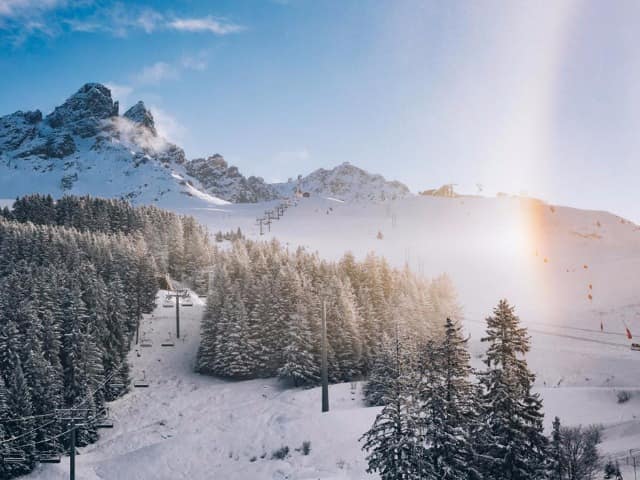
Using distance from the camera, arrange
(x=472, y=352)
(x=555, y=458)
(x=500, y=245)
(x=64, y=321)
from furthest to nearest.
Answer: (x=500, y=245) → (x=472, y=352) → (x=64, y=321) → (x=555, y=458)

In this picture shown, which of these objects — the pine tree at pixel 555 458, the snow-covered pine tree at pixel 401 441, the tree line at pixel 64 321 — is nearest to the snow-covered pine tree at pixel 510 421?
the pine tree at pixel 555 458

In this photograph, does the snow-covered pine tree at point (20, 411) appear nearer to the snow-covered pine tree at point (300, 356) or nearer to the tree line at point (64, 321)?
the tree line at point (64, 321)

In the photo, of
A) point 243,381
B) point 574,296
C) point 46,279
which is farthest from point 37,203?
point 574,296

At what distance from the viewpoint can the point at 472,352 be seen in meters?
55.6

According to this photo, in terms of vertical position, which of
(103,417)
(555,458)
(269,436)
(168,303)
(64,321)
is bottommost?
(103,417)

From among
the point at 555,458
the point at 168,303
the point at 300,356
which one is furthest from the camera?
the point at 168,303

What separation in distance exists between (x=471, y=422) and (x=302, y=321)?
34708mm

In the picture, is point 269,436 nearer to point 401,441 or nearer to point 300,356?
point 401,441

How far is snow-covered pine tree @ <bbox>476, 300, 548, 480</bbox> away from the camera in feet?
45.0

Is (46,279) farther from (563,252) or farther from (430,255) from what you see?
(563,252)

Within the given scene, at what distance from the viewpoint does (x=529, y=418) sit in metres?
13.9

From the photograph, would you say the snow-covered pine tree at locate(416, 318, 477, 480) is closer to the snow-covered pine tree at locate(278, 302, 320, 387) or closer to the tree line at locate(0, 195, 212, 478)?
the tree line at locate(0, 195, 212, 478)

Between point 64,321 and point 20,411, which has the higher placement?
point 64,321

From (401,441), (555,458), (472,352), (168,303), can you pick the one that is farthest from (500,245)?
(401,441)
